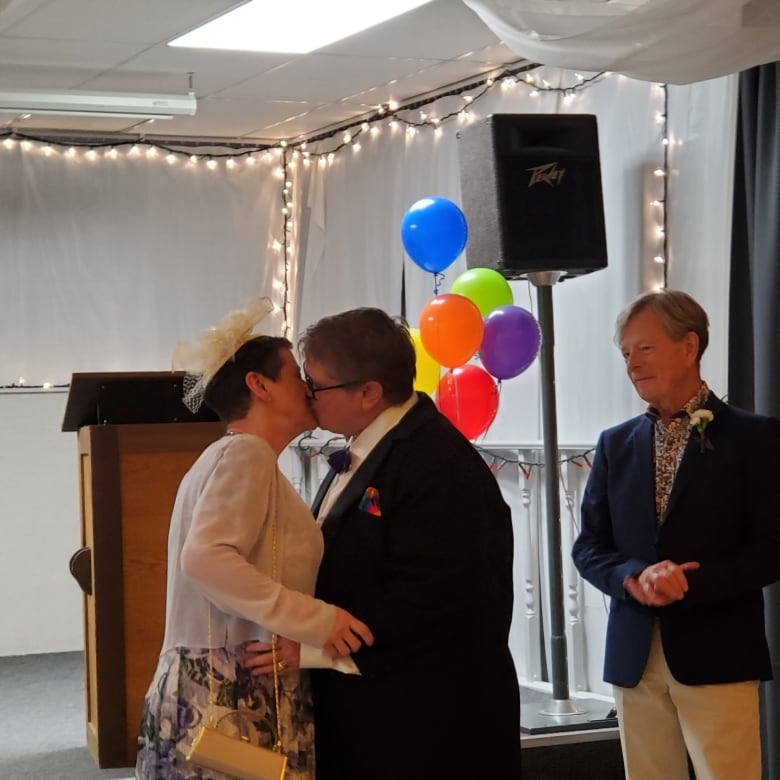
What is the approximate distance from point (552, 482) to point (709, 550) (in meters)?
2.06

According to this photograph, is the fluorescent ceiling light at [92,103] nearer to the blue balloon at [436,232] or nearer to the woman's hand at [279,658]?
the blue balloon at [436,232]

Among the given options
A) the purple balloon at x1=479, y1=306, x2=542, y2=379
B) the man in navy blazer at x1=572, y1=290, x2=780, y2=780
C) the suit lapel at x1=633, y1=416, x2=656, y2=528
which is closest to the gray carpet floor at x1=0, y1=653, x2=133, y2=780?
the purple balloon at x1=479, y1=306, x2=542, y2=379


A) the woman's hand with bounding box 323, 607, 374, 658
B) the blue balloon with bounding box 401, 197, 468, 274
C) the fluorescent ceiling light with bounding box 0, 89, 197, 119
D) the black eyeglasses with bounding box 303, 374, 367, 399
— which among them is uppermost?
the fluorescent ceiling light with bounding box 0, 89, 197, 119

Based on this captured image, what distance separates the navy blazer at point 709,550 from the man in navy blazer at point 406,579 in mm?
660

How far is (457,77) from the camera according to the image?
6.16 metres

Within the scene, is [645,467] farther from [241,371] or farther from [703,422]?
[241,371]

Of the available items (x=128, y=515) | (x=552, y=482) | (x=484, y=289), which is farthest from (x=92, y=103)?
(x=128, y=515)

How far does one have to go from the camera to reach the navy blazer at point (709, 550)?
2.68 metres

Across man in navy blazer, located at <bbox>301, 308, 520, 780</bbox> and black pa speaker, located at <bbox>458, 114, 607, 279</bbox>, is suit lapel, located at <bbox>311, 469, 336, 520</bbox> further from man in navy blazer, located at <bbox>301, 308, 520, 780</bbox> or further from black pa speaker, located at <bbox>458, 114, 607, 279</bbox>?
black pa speaker, located at <bbox>458, 114, 607, 279</bbox>

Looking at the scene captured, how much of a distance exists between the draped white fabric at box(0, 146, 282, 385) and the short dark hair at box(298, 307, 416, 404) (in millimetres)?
5354

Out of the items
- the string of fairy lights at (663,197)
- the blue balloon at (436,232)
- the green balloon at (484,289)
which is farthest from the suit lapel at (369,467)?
the string of fairy lights at (663,197)

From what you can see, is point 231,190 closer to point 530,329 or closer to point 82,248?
point 82,248

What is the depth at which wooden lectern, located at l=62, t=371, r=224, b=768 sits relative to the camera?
3.45 meters

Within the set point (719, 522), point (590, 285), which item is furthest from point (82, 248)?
point (719, 522)
